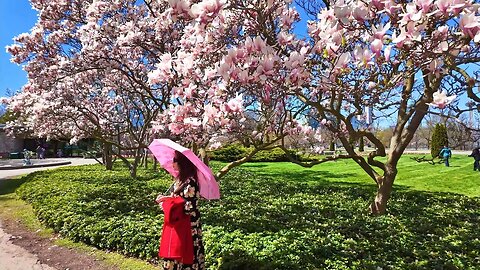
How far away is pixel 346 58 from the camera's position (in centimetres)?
248

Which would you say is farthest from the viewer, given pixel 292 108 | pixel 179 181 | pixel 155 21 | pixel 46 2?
pixel 46 2

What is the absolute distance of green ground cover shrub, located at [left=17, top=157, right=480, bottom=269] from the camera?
404 cm

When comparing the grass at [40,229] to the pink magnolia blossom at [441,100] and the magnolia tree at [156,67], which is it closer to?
the magnolia tree at [156,67]

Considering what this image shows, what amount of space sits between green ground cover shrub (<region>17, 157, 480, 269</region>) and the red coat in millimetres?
772

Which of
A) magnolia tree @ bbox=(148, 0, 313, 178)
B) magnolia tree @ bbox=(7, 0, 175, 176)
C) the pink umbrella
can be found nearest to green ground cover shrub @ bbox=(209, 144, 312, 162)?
magnolia tree @ bbox=(7, 0, 175, 176)

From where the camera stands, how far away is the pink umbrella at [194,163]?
3354mm

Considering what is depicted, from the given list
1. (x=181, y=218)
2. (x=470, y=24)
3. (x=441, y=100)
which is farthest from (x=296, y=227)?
(x=470, y=24)

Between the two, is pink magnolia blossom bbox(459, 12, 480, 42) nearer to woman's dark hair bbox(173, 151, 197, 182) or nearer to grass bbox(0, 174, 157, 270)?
woman's dark hair bbox(173, 151, 197, 182)

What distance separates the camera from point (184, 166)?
348 cm

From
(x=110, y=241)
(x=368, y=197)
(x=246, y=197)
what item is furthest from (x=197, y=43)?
(x=368, y=197)

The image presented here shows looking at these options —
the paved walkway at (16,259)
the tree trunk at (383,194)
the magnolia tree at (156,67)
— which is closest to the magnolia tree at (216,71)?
the magnolia tree at (156,67)

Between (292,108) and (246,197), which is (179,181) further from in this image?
(246,197)

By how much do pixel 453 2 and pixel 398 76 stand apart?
2.31 feet

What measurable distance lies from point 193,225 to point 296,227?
2.09 metres
